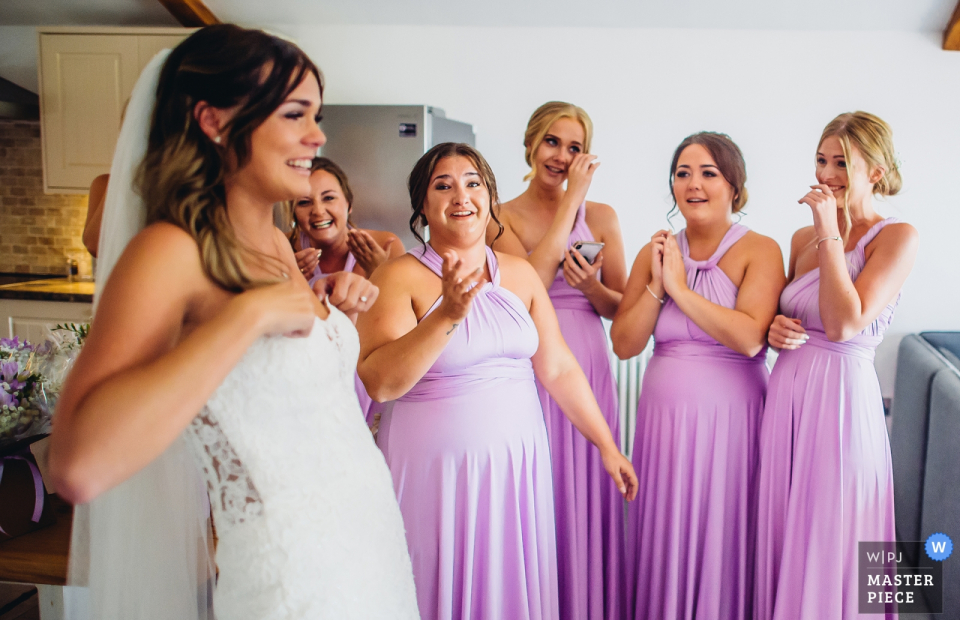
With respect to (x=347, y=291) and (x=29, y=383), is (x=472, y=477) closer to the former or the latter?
(x=347, y=291)

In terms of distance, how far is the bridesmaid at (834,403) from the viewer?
1794mm

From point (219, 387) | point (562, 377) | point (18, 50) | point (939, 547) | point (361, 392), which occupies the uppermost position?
point (18, 50)

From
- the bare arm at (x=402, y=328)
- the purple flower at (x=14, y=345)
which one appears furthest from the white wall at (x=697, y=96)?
the purple flower at (x=14, y=345)

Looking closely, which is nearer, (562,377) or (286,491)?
(286,491)

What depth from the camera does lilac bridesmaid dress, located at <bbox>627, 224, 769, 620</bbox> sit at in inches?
76.7

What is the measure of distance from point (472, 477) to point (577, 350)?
754 mm

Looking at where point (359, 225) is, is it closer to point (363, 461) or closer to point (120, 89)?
point (120, 89)

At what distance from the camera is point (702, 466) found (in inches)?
77.0

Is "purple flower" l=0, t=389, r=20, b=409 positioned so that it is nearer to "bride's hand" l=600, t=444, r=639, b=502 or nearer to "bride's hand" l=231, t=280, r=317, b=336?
"bride's hand" l=231, t=280, r=317, b=336

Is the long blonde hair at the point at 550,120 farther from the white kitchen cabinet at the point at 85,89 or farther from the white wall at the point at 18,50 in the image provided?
the white wall at the point at 18,50

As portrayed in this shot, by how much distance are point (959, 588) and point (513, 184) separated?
3.00m

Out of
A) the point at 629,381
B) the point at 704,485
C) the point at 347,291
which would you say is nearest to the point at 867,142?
the point at 704,485

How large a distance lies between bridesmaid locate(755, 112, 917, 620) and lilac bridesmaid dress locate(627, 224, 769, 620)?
0.21 feet

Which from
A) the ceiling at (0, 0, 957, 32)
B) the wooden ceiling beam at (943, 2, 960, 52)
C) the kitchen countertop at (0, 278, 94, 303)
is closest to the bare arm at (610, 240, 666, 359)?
the ceiling at (0, 0, 957, 32)
